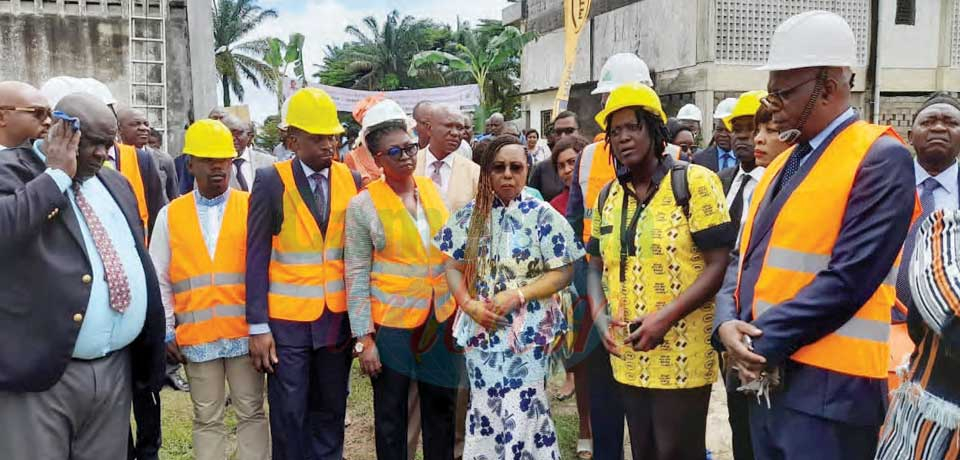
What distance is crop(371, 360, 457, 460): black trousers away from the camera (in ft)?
12.4

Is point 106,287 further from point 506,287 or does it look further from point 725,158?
point 725,158

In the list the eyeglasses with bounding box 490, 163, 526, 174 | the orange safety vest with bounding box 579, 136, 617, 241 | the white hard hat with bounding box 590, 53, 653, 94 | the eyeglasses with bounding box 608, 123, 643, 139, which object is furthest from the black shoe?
the eyeglasses with bounding box 608, 123, 643, 139

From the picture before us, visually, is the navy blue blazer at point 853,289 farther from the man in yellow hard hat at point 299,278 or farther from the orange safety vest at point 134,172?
the orange safety vest at point 134,172

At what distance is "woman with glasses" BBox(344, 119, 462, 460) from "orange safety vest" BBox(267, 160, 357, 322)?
0.41 feet

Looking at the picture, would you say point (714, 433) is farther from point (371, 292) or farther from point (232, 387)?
point (232, 387)

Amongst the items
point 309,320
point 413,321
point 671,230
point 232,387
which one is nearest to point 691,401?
point 671,230

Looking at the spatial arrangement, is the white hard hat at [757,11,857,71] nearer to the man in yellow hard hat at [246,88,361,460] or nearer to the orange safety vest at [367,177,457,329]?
the orange safety vest at [367,177,457,329]

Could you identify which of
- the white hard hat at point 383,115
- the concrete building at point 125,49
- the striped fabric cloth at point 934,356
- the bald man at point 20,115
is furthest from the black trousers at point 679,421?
the concrete building at point 125,49

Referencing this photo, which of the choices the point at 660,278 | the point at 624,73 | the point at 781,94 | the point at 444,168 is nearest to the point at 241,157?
the point at 444,168

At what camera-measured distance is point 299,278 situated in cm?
374

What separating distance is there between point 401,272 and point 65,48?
10840mm

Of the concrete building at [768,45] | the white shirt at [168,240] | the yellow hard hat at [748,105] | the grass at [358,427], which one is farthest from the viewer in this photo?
the concrete building at [768,45]

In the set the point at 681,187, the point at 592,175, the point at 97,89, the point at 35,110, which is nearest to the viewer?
the point at 681,187

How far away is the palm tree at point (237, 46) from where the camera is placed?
39.8 metres
